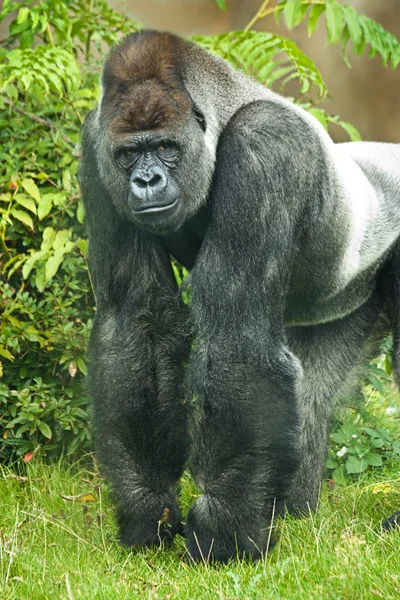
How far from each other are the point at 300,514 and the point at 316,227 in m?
1.16

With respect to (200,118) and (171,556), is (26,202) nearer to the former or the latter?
(200,118)

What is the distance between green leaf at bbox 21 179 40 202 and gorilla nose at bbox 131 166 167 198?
3.78 feet

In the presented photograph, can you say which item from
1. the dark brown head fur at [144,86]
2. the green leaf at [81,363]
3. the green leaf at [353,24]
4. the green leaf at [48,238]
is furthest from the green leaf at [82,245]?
the green leaf at [353,24]

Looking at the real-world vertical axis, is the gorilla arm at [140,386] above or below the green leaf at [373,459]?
above

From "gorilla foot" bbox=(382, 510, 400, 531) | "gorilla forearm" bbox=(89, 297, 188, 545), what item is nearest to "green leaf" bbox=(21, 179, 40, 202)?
"gorilla forearm" bbox=(89, 297, 188, 545)

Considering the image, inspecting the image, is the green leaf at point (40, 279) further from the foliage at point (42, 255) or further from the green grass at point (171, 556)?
the green grass at point (171, 556)

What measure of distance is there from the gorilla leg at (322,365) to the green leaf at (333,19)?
4.53ft

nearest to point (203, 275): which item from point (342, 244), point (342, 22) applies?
point (342, 244)

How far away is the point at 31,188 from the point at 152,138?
1.21 m

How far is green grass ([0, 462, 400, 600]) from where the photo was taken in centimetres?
267

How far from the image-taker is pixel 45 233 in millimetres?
4195

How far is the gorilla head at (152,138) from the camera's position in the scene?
10.3 ft

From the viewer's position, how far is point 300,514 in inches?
151

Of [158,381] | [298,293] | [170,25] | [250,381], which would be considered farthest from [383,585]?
[170,25]
